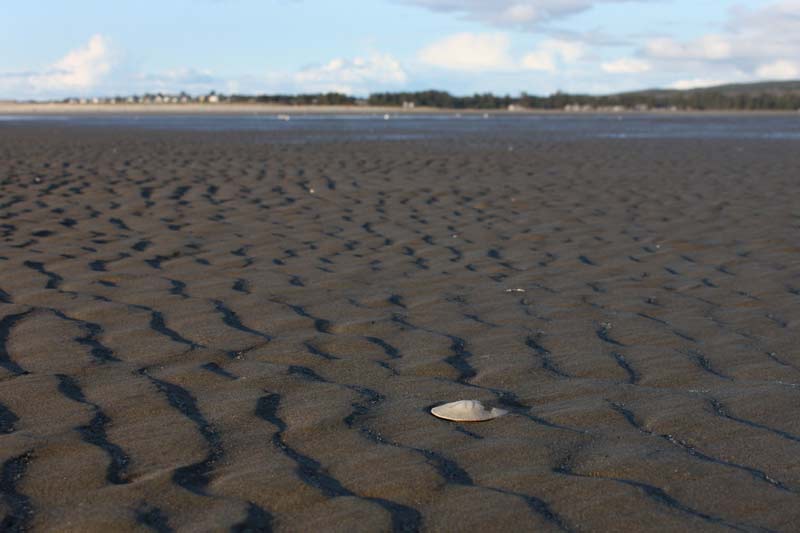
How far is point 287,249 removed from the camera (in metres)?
6.60

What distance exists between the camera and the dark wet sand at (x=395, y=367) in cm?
257

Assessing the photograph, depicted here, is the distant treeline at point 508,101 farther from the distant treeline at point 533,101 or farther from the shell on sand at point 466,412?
the shell on sand at point 466,412

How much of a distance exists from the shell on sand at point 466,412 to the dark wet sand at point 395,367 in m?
0.05

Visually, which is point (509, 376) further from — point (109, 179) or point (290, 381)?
point (109, 179)

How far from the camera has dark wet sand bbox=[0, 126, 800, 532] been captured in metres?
2.57

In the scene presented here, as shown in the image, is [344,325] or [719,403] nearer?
[719,403]

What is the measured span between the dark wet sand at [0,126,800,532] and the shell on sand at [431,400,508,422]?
5cm

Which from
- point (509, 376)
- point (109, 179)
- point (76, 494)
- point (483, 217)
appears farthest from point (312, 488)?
point (109, 179)

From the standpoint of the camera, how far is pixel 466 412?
3.19 m

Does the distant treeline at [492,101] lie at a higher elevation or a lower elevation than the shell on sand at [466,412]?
lower

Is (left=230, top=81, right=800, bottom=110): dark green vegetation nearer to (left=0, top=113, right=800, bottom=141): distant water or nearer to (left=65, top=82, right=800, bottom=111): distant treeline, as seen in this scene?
(left=65, top=82, right=800, bottom=111): distant treeline

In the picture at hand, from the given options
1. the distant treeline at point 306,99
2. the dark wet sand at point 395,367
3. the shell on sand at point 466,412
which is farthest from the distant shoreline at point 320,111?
the shell on sand at point 466,412

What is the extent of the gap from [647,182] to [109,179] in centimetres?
636

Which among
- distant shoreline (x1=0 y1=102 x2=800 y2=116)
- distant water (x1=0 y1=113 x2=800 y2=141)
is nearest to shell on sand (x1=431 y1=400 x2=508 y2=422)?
distant water (x1=0 y1=113 x2=800 y2=141)
